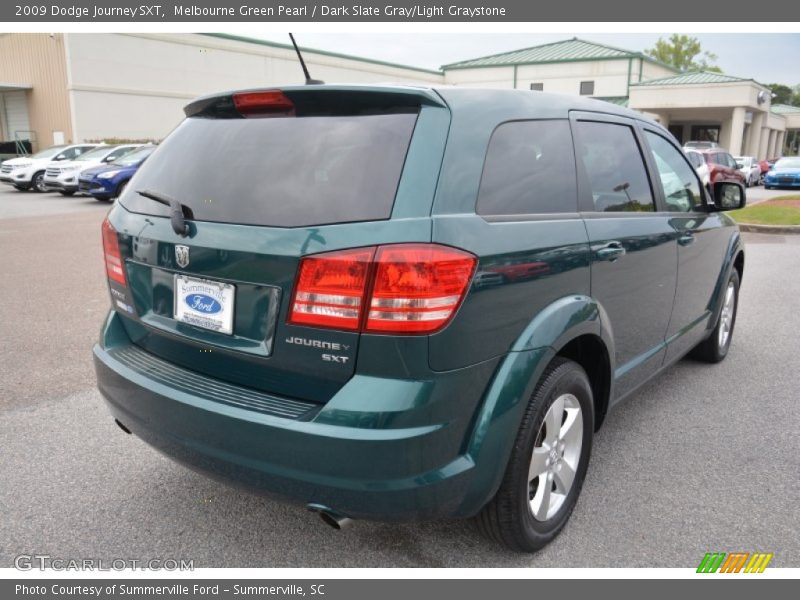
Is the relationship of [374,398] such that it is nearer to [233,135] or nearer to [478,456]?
[478,456]

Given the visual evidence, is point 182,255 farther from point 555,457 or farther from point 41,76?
point 41,76

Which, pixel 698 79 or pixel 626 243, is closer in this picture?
pixel 626 243

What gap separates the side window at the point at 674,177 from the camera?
12.5 ft

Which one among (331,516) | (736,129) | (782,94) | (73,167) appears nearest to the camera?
(331,516)

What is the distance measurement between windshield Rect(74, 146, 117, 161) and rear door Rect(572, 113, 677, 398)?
20389mm

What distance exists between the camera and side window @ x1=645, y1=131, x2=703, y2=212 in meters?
3.81

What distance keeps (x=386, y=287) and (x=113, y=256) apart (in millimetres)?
1428

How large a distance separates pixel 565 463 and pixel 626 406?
161 cm

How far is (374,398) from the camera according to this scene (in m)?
2.05

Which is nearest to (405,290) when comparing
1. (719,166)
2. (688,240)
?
(688,240)

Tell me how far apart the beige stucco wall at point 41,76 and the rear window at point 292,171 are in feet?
114

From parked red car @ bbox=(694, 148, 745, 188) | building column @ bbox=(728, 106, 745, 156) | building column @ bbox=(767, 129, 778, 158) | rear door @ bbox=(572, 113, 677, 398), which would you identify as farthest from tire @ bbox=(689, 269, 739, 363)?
building column @ bbox=(767, 129, 778, 158)

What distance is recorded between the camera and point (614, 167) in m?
3.29

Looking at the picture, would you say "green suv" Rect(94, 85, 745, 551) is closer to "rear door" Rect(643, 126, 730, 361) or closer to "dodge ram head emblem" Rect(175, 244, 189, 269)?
"dodge ram head emblem" Rect(175, 244, 189, 269)
